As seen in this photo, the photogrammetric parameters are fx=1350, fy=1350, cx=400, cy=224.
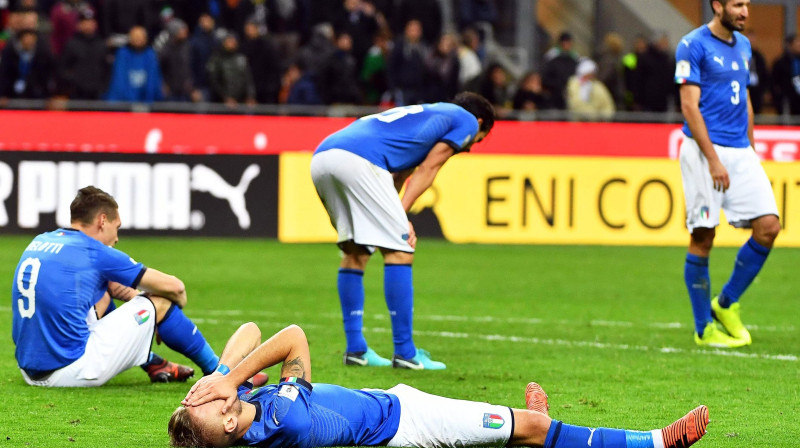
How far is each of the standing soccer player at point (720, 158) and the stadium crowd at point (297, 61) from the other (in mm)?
10998

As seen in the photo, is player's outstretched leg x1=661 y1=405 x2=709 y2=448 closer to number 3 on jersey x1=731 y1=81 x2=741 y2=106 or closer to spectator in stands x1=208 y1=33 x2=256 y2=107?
number 3 on jersey x1=731 y1=81 x2=741 y2=106

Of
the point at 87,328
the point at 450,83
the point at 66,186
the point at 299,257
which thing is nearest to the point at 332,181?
the point at 87,328

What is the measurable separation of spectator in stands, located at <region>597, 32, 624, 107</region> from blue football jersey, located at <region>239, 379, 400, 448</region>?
1686 centimetres

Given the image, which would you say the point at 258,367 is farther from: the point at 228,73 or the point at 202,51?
the point at 202,51

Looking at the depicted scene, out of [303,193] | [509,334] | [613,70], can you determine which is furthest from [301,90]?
[509,334]

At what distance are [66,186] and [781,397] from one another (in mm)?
11195

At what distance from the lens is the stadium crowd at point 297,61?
1961 cm

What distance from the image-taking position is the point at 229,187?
17062mm

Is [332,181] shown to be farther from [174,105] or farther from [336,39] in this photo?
[336,39]

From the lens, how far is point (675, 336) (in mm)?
10016

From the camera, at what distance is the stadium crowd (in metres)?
19.6

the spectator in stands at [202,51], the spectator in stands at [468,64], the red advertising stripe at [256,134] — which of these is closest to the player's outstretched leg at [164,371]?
the red advertising stripe at [256,134]

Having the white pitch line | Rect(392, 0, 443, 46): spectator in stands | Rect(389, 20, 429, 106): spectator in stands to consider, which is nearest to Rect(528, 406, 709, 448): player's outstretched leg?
the white pitch line

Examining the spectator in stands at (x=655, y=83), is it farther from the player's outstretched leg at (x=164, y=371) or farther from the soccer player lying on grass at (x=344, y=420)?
the soccer player lying on grass at (x=344, y=420)
